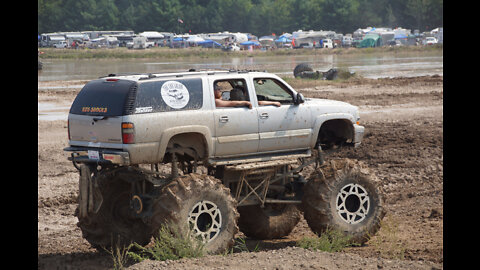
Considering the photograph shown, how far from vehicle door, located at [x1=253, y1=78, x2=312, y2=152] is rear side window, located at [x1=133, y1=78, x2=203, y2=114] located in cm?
99

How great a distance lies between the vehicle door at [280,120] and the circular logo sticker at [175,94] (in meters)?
1.14

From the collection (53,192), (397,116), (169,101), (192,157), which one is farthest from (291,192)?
(397,116)

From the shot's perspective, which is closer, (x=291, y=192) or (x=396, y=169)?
(x=291, y=192)

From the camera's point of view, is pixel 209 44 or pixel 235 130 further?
pixel 209 44

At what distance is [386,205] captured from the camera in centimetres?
1345

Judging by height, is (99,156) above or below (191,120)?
below

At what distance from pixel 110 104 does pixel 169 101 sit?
29.2 inches

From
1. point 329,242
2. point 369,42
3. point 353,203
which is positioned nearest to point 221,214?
point 329,242

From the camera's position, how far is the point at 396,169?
628 inches

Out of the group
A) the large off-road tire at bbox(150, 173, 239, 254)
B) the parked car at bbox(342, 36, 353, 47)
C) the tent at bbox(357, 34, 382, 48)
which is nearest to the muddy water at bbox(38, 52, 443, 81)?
the large off-road tire at bbox(150, 173, 239, 254)

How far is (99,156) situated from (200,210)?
1429 millimetres

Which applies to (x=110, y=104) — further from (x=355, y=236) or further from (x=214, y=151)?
(x=355, y=236)

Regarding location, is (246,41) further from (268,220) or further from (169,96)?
(169,96)

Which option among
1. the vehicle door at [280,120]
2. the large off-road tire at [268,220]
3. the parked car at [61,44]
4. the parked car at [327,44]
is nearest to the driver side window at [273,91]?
the vehicle door at [280,120]
